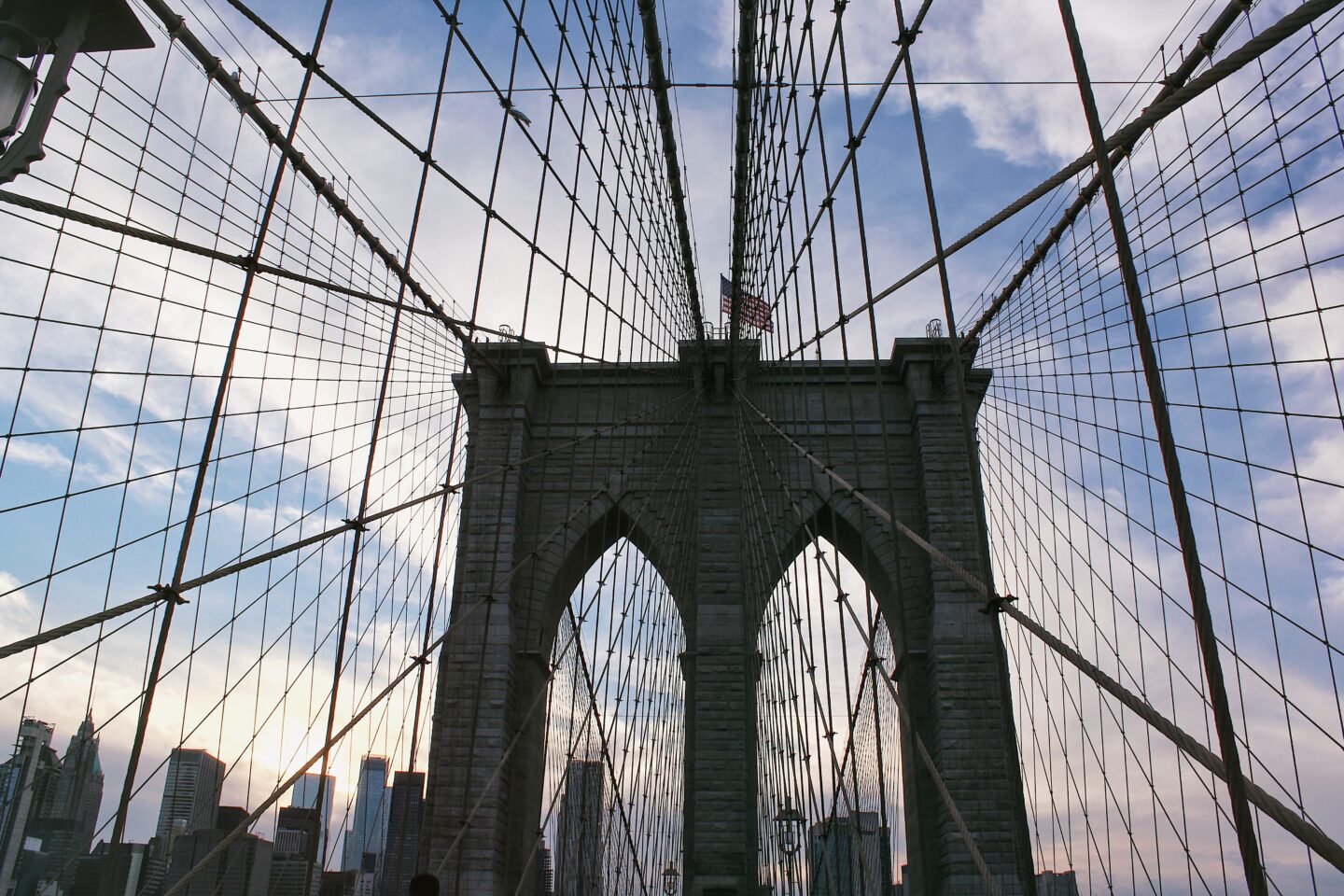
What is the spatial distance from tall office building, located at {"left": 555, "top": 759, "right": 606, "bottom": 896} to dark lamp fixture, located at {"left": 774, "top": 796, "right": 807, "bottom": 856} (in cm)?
238

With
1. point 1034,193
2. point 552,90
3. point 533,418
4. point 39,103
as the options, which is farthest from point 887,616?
point 39,103

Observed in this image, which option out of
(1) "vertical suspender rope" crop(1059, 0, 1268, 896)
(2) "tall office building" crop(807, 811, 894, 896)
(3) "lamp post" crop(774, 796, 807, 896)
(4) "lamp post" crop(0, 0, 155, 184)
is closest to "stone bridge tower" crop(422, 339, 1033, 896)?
(2) "tall office building" crop(807, 811, 894, 896)

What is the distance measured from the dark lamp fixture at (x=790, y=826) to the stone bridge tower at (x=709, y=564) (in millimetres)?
2145

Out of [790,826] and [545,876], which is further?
[545,876]

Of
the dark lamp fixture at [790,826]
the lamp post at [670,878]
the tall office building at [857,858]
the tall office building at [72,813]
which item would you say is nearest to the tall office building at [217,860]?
the tall office building at [72,813]

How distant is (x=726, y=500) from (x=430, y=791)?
553 cm

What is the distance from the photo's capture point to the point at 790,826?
385 inches

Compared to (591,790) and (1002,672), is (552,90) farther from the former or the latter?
(591,790)

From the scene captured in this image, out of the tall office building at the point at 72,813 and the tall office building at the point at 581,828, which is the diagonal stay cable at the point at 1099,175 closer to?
the tall office building at the point at 72,813

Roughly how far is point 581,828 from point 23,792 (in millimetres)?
9571

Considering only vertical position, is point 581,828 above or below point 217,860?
above

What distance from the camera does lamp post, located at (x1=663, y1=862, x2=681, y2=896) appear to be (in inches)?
534

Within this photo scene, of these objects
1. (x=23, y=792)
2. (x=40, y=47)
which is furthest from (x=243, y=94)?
(x=23, y=792)

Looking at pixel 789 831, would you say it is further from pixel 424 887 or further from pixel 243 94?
pixel 243 94
